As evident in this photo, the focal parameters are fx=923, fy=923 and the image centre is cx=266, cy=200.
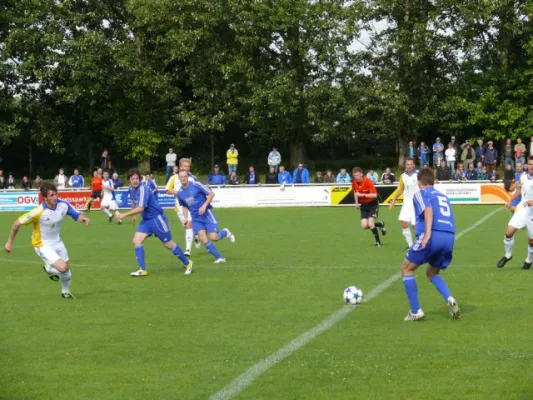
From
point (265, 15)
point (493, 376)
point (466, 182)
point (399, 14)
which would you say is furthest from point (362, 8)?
point (493, 376)

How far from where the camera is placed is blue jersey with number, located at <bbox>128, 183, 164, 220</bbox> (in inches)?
607

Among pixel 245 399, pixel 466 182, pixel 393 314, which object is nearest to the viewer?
pixel 245 399

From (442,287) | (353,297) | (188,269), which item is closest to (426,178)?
(442,287)

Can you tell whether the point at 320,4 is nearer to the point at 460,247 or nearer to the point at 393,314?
the point at 460,247

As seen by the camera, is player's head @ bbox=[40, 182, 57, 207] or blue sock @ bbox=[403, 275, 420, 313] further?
player's head @ bbox=[40, 182, 57, 207]

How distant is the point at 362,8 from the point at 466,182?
1274 cm

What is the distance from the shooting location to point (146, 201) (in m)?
15.5

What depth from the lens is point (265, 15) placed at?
44781 mm

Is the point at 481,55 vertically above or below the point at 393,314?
above

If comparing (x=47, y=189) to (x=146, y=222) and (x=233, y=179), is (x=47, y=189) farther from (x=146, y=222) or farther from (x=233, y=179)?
(x=233, y=179)

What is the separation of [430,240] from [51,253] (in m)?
5.54

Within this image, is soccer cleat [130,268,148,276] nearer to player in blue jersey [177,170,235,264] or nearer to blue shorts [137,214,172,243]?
blue shorts [137,214,172,243]

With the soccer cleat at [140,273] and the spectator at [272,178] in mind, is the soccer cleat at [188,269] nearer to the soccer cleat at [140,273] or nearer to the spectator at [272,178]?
the soccer cleat at [140,273]

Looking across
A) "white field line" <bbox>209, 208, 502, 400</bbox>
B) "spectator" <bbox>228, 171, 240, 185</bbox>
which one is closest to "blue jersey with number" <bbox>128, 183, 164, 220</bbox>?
"white field line" <bbox>209, 208, 502, 400</bbox>
